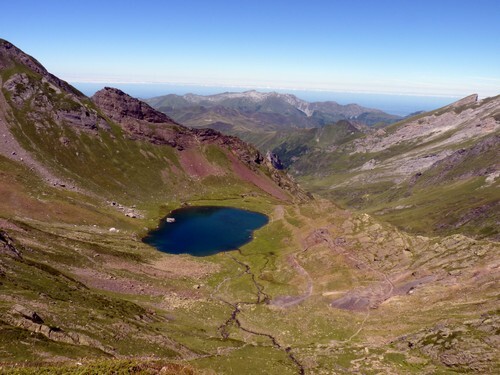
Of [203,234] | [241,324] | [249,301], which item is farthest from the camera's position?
[203,234]

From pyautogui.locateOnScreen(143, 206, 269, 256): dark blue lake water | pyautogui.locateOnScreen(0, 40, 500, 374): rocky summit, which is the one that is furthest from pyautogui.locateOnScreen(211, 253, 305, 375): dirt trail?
pyautogui.locateOnScreen(143, 206, 269, 256): dark blue lake water

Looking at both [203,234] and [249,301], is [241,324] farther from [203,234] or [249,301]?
[203,234]

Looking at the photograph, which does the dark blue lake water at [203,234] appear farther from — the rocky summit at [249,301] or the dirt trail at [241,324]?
the dirt trail at [241,324]

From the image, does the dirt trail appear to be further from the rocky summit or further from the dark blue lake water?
the dark blue lake water

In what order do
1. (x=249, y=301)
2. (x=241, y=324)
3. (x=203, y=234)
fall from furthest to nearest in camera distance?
1. (x=203, y=234)
2. (x=249, y=301)
3. (x=241, y=324)

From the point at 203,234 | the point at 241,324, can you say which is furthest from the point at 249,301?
the point at 203,234

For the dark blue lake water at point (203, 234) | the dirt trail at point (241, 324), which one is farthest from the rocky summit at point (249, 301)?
the dark blue lake water at point (203, 234)

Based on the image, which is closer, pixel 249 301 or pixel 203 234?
pixel 249 301

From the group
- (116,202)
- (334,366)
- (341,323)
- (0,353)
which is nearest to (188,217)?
(116,202)

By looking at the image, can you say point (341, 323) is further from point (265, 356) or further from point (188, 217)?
point (188, 217)
